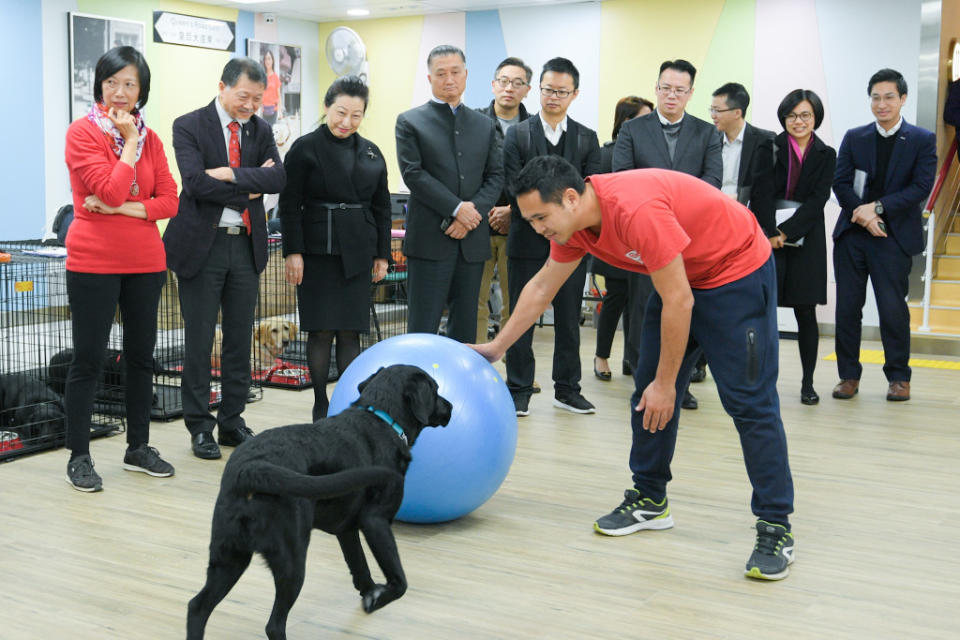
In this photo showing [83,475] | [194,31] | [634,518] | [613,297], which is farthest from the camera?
[194,31]

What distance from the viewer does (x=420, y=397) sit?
2.49 meters

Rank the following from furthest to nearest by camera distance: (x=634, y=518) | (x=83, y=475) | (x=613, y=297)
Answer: (x=613, y=297) → (x=83, y=475) → (x=634, y=518)

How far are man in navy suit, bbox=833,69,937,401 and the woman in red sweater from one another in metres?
3.55

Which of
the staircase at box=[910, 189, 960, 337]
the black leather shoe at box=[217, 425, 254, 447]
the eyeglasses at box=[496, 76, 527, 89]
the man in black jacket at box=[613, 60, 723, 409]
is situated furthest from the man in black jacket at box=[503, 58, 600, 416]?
the staircase at box=[910, 189, 960, 337]

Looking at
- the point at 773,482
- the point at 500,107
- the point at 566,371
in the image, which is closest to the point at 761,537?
the point at 773,482

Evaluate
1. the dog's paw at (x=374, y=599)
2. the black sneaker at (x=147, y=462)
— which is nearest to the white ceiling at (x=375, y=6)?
the black sneaker at (x=147, y=462)

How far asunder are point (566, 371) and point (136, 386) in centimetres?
212

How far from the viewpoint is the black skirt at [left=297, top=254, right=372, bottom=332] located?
409 centimetres

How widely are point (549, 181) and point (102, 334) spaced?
5.88 feet

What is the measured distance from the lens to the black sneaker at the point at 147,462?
368 centimetres

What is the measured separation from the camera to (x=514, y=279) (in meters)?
4.77

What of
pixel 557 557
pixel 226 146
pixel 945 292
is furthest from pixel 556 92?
pixel 945 292

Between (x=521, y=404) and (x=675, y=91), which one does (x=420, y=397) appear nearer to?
(x=521, y=404)

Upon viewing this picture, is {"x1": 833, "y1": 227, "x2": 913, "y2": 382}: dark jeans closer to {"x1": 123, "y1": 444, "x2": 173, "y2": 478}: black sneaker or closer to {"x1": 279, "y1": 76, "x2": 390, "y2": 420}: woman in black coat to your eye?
{"x1": 279, "y1": 76, "x2": 390, "y2": 420}: woman in black coat
